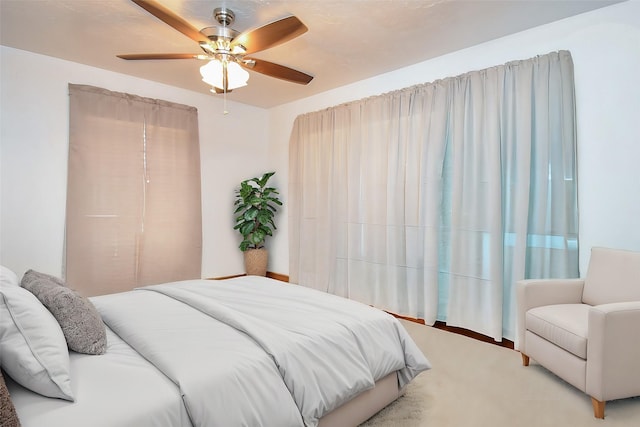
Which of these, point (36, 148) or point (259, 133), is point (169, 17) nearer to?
point (36, 148)

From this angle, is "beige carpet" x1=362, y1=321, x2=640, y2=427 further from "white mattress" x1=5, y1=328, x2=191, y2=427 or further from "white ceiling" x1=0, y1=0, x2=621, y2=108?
"white ceiling" x1=0, y1=0, x2=621, y2=108

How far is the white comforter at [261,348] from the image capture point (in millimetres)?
1274

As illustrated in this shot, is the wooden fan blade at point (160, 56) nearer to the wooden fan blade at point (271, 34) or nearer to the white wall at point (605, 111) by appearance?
the wooden fan blade at point (271, 34)

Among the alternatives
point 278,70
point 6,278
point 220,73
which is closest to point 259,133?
point 278,70

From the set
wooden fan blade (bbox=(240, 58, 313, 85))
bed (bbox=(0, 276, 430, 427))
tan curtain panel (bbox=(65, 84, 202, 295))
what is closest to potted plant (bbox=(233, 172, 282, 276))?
tan curtain panel (bbox=(65, 84, 202, 295))

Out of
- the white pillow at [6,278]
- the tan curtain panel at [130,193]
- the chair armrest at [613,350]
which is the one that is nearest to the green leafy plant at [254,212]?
the tan curtain panel at [130,193]

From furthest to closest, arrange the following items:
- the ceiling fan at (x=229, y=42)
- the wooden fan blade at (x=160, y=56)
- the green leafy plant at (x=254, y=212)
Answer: the green leafy plant at (x=254, y=212), the wooden fan blade at (x=160, y=56), the ceiling fan at (x=229, y=42)

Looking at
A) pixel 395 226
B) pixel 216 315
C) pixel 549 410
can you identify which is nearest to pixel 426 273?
pixel 395 226

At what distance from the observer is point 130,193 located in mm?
4008

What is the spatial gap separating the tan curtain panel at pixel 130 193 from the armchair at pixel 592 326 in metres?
3.82

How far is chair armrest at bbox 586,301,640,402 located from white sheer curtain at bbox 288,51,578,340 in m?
0.85

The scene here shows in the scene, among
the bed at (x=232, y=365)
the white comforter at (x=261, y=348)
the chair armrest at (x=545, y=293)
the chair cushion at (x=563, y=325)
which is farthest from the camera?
the chair armrest at (x=545, y=293)

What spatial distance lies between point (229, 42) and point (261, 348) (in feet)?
6.86

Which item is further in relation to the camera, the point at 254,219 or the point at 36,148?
the point at 254,219
